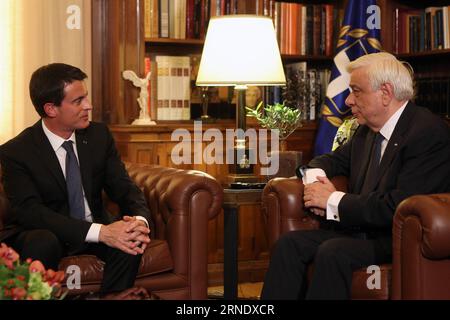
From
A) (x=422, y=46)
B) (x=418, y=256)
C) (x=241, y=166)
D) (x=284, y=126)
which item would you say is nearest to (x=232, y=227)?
(x=241, y=166)

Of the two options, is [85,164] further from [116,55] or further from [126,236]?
[116,55]

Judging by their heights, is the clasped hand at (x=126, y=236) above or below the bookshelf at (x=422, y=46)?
below

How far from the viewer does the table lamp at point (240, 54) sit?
145 inches

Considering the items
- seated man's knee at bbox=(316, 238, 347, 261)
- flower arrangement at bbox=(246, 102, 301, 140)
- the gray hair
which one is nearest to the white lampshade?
flower arrangement at bbox=(246, 102, 301, 140)

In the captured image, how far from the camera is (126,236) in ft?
10.1

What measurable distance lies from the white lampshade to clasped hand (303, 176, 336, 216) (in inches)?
28.3

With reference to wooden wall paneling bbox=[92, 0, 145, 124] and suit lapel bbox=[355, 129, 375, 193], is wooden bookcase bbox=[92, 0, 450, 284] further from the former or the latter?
suit lapel bbox=[355, 129, 375, 193]

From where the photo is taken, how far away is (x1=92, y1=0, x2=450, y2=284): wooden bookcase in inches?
170

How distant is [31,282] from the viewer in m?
2.07

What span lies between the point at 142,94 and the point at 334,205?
164cm

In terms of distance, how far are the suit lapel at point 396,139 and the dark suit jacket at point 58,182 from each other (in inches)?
39.5
